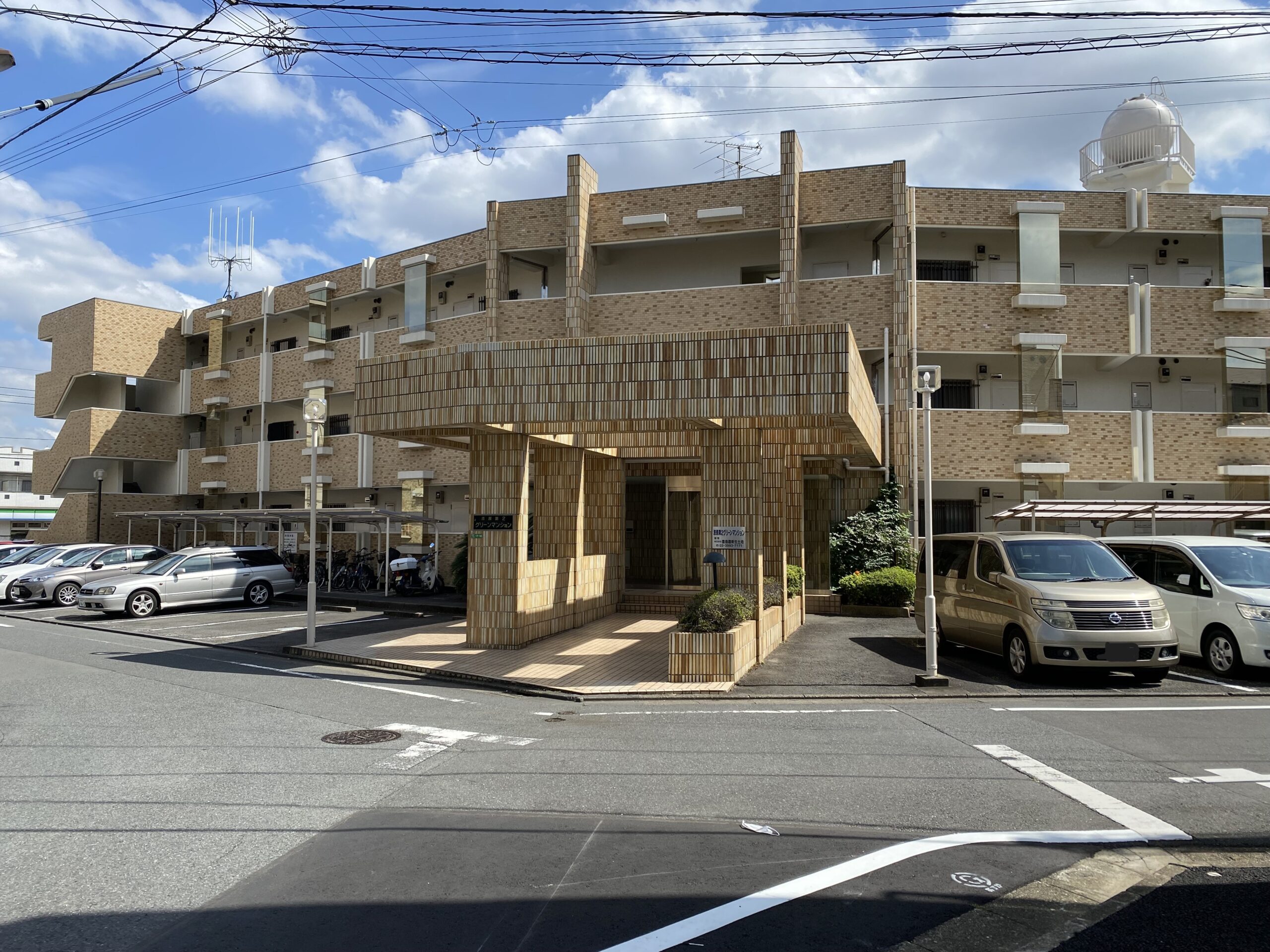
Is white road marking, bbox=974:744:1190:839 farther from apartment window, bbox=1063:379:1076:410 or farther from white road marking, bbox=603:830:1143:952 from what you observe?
apartment window, bbox=1063:379:1076:410

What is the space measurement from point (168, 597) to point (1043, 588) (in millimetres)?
18971

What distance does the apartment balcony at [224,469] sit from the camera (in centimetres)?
3603

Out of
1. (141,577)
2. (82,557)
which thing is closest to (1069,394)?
(141,577)

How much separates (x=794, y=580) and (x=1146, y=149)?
20013mm

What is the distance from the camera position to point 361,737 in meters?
8.71

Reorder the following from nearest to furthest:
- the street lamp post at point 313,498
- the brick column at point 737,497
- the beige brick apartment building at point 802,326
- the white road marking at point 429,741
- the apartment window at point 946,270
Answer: the white road marking at point 429,741, the brick column at point 737,497, the beige brick apartment building at point 802,326, the street lamp post at point 313,498, the apartment window at point 946,270

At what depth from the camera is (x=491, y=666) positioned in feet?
43.0

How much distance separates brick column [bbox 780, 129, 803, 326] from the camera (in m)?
23.8

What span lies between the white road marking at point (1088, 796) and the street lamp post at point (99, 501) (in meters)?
33.2

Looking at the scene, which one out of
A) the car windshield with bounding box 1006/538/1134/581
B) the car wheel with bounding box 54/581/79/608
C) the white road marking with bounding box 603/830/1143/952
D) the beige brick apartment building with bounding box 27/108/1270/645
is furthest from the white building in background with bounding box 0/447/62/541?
the white road marking with bounding box 603/830/1143/952

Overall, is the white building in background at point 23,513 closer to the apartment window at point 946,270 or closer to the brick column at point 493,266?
the brick column at point 493,266

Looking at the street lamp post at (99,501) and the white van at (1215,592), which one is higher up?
the street lamp post at (99,501)

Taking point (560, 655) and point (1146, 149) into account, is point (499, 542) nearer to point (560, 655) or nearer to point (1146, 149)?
point (560, 655)

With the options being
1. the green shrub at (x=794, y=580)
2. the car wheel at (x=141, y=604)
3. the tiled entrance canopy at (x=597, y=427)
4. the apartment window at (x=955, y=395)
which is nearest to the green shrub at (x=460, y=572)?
the car wheel at (x=141, y=604)
